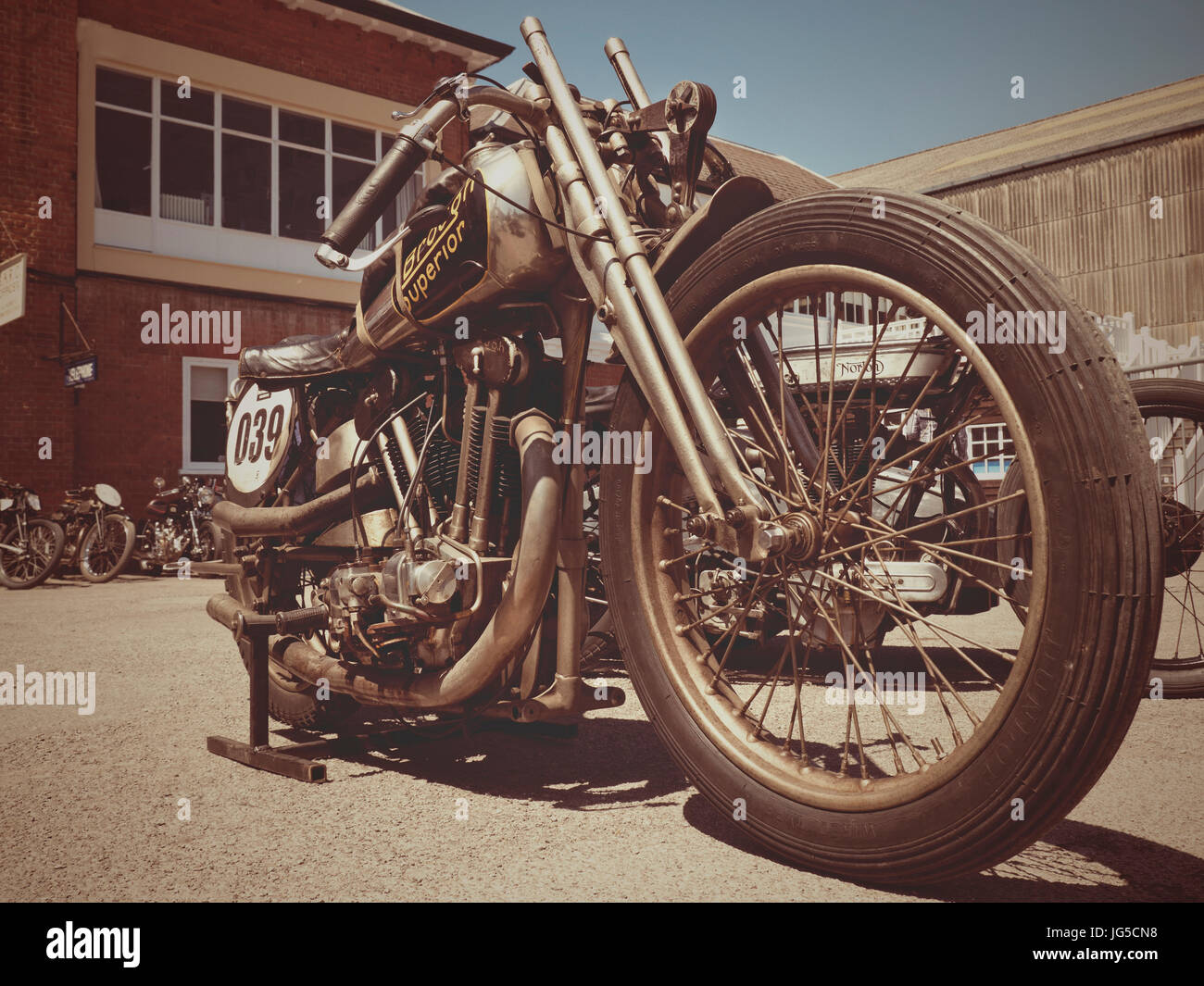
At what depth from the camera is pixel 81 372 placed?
13.2m

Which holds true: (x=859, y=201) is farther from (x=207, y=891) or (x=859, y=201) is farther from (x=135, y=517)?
→ (x=135, y=517)

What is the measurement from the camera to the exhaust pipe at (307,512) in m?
3.41

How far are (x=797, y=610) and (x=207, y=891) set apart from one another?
1.48 metres

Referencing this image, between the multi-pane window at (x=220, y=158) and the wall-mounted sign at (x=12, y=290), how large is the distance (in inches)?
105

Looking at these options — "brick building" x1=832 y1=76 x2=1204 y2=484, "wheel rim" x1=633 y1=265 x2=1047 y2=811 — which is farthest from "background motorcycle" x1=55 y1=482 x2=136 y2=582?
"brick building" x1=832 y1=76 x2=1204 y2=484

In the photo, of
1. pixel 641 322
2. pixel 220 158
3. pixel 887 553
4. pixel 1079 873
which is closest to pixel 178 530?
pixel 220 158

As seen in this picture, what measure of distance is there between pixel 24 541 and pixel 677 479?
37.0 ft

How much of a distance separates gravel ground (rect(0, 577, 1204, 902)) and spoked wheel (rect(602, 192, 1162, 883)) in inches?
9.1

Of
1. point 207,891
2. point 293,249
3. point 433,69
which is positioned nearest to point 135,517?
point 293,249

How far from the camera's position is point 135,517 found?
46.8 feet

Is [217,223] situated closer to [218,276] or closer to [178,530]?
[218,276]
